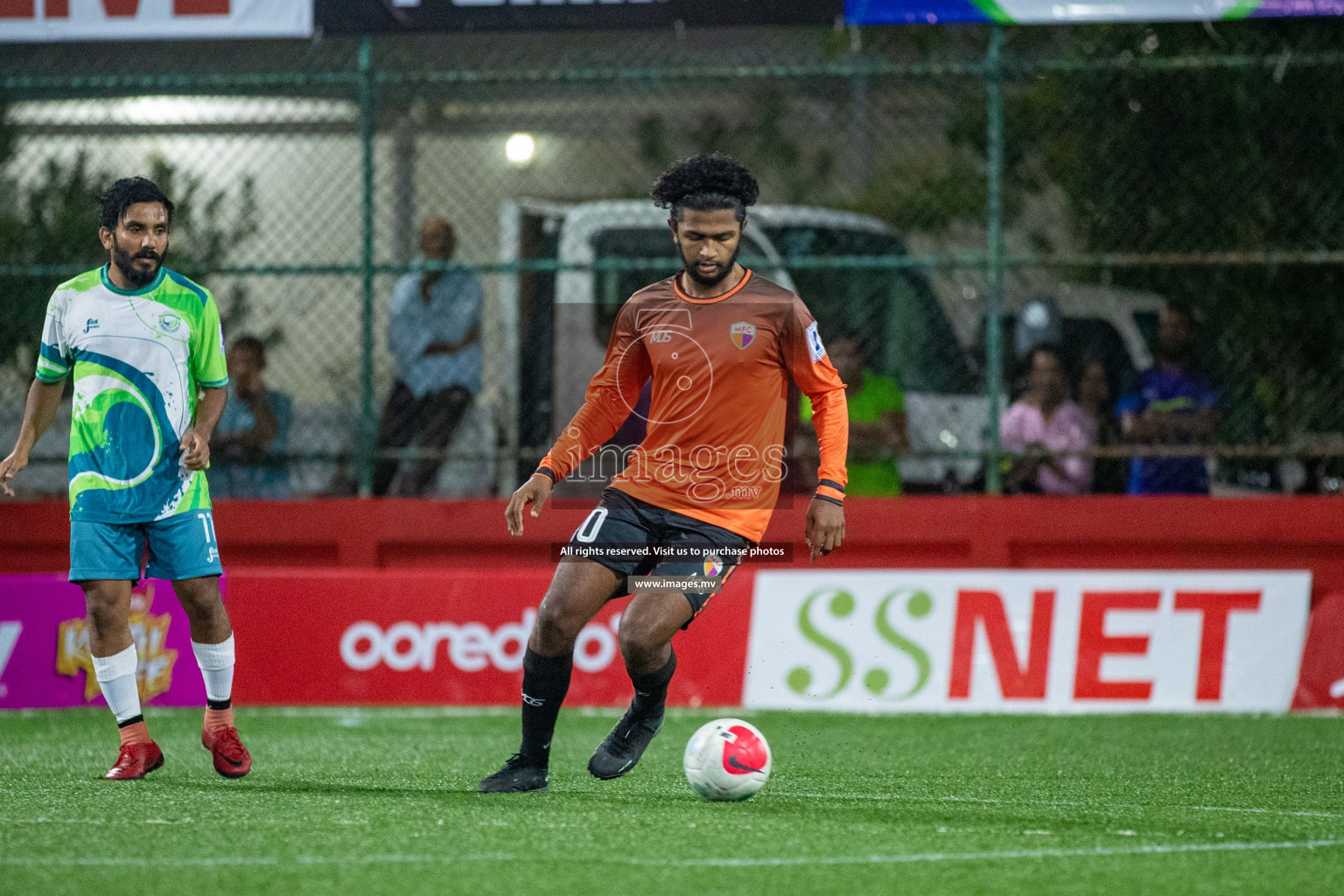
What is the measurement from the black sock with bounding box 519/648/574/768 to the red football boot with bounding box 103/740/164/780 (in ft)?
5.21

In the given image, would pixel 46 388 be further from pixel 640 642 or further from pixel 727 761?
pixel 727 761

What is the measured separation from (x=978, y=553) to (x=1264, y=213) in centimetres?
294

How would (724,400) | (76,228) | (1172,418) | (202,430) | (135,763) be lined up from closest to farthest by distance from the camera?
(724,400)
(135,763)
(202,430)
(1172,418)
(76,228)

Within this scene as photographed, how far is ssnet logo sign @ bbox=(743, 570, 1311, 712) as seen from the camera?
917 centimetres

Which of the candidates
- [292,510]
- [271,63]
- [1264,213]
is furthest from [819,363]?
[271,63]

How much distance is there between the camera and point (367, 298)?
32.5 ft

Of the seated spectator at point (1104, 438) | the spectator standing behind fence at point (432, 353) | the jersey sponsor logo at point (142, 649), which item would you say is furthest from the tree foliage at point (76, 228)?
the seated spectator at point (1104, 438)

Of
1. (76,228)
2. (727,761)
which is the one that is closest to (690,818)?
(727,761)

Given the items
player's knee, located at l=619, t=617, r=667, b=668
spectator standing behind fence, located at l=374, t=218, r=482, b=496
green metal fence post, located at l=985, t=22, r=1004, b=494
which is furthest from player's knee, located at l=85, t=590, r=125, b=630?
green metal fence post, located at l=985, t=22, r=1004, b=494

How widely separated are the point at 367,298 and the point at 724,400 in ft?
15.2

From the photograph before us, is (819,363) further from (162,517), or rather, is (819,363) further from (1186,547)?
(1186,547)

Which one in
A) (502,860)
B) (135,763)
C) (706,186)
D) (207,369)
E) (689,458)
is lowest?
(135,763)

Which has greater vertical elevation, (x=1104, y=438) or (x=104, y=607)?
(x=1104, y=438)

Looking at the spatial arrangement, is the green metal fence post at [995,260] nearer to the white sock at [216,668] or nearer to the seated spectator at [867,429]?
the seated spectator at [867,429]
